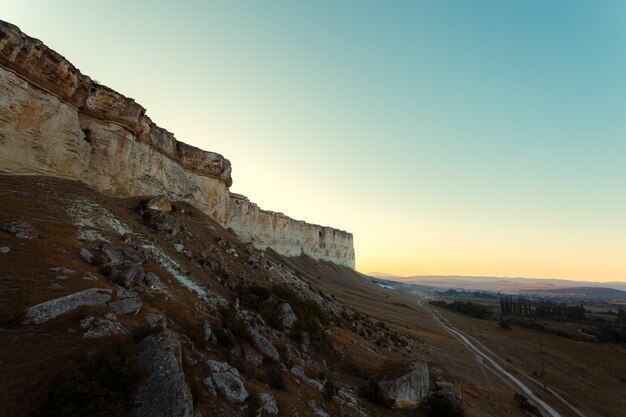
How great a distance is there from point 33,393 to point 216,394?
5.76m

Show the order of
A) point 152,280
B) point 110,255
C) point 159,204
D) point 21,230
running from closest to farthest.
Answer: point 21,230 < point 152,280 < point 110,255 < point 159,204

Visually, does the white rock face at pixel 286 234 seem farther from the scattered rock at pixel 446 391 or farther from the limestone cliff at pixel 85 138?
→ the scattered rock at pixel 446 391

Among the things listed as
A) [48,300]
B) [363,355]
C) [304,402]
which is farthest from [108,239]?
[363,355]

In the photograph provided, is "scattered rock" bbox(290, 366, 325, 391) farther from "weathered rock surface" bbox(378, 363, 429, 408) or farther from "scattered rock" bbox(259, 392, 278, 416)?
"scattered rock" bbox(259, 392, 278, 416)

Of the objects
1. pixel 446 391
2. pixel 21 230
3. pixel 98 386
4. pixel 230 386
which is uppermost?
pixel 21 230

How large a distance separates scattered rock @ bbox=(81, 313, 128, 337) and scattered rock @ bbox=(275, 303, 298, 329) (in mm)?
12703

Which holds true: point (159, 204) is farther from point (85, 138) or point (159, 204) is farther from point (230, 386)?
point (230, 386)

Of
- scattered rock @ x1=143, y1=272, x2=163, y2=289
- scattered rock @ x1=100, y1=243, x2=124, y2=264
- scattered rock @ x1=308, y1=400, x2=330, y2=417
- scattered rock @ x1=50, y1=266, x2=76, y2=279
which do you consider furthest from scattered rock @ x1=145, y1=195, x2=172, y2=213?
scattered rock @ x1=308, y1=400, x2=330, y2=417

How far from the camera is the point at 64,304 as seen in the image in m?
12.9

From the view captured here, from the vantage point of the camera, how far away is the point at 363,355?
26391 millimetres

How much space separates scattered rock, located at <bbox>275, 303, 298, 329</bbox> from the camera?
23.9m

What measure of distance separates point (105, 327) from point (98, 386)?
3480 mm

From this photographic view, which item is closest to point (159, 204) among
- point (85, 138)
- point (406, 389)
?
point (85, 138)

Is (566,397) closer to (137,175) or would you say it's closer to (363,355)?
(363,355)
